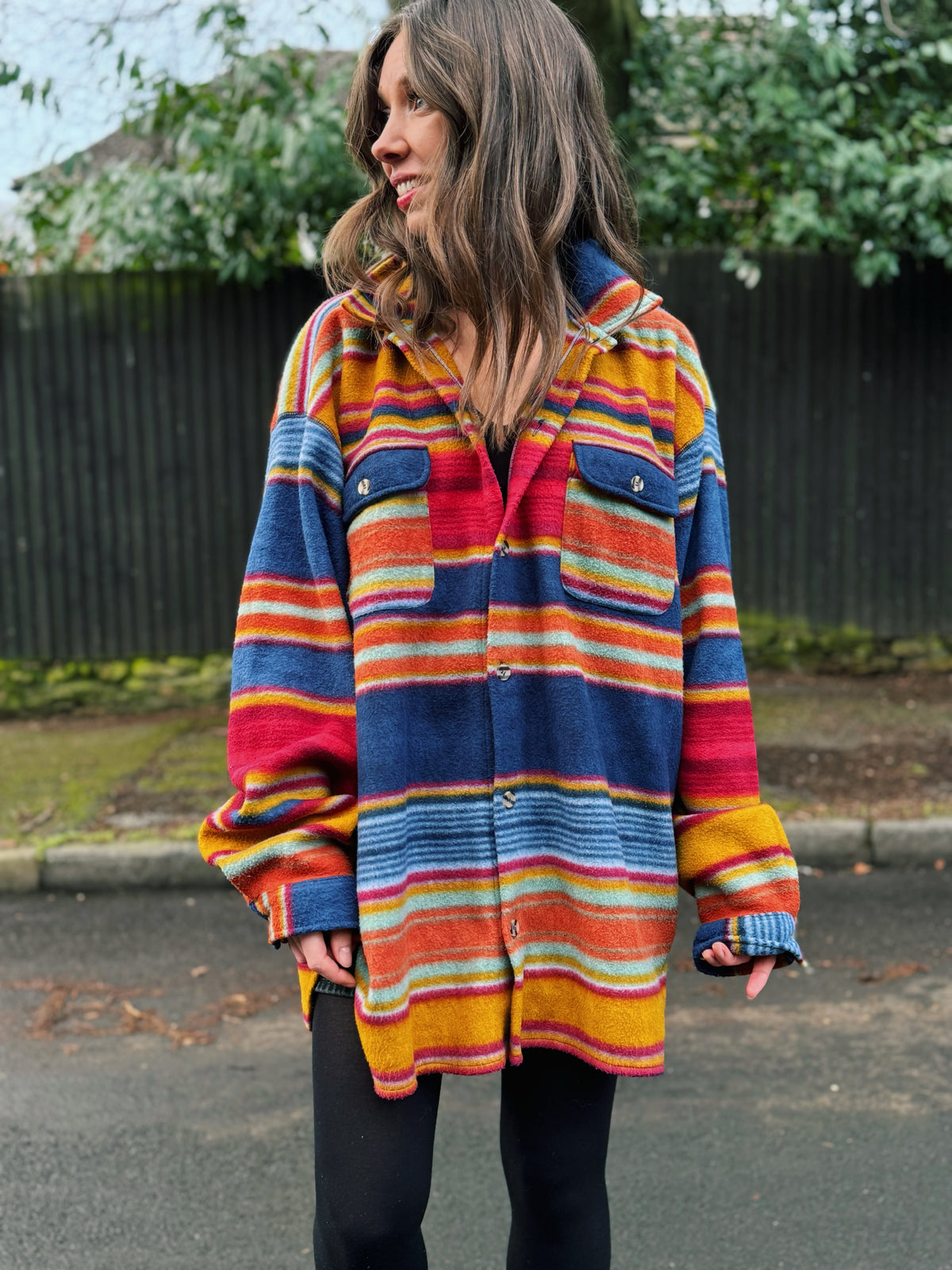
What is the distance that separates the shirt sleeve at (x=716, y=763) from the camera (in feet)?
4.99

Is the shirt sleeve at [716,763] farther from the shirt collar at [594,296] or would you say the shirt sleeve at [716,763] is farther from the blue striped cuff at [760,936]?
the shirt collar at [594,296]

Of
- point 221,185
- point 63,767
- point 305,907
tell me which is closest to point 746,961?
point 305,907

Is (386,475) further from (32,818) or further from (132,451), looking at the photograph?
(132,451)

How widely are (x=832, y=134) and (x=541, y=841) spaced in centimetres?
597

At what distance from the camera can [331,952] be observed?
1455 millimetres

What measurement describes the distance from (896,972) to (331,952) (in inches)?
119

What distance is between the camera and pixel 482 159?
151 centimetres

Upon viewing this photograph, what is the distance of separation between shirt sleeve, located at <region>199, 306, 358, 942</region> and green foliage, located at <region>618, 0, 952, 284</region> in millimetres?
5421

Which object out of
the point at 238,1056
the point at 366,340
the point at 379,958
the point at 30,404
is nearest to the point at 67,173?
the point at 30,404

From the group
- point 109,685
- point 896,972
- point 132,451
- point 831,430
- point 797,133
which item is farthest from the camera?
point 831,430

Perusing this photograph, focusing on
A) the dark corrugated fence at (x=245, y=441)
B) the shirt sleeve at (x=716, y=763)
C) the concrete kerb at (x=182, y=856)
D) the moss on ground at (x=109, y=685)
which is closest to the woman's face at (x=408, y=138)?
the shirt sleeve at (x=716, y=763)

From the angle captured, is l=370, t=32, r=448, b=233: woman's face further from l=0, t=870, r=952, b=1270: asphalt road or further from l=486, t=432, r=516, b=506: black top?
l=0, t=870, r=952, b=1270: asphalt road

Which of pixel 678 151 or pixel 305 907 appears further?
pixel 678 151

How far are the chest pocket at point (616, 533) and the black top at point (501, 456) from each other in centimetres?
8
